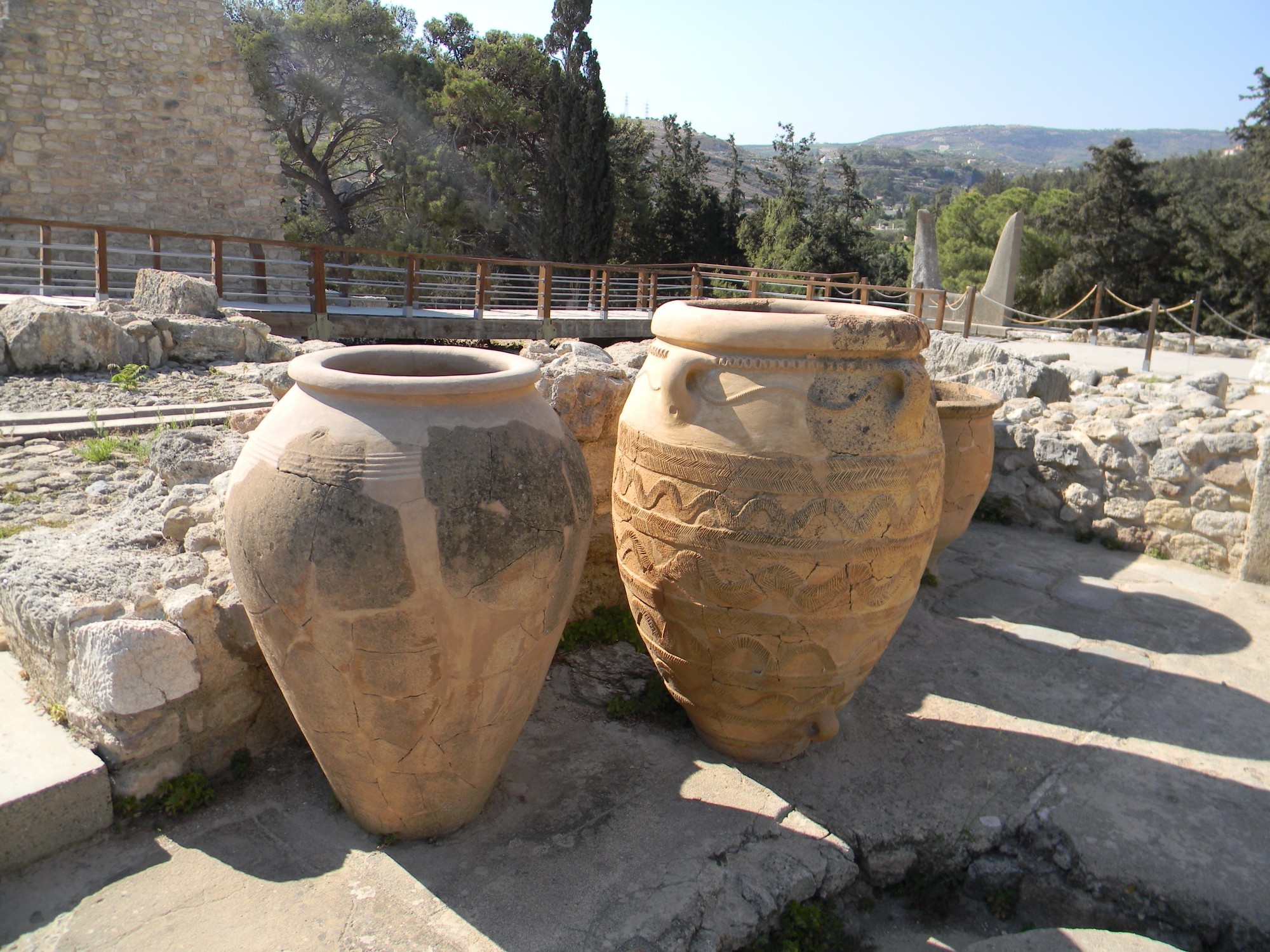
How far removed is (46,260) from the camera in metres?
10.6

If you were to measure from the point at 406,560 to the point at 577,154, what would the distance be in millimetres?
17953

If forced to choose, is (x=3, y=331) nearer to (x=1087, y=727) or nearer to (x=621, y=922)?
(x=621, y=922)

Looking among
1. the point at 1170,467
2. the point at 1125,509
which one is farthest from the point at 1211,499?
the point at 1125,509

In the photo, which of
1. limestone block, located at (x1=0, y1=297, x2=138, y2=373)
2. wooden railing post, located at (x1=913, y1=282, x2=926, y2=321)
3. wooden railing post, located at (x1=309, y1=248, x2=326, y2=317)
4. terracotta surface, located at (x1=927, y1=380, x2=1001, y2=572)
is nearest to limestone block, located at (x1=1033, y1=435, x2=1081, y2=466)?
terracotta surface, located at (x1=927, y1=380, x2=1001, y2=572)

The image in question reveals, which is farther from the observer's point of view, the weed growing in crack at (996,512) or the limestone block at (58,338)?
the limestone block at (58,338)

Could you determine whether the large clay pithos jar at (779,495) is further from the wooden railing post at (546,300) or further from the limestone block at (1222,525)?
the wooden railing post at (546,300)

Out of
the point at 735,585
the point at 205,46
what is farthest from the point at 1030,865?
the point at 205,46

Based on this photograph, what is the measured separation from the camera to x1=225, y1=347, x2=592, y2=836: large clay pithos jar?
176 cm

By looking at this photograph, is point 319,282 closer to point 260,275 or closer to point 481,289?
point 260,275

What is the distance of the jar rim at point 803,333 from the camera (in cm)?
218

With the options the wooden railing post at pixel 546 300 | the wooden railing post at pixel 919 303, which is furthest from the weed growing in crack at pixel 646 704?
the wooden railing post at pixel 546 300

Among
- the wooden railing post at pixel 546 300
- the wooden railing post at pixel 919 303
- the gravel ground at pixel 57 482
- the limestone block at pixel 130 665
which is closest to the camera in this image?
the limestone block at pixel 130 665

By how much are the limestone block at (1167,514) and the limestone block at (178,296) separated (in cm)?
683

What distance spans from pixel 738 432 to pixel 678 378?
0.75 ft
